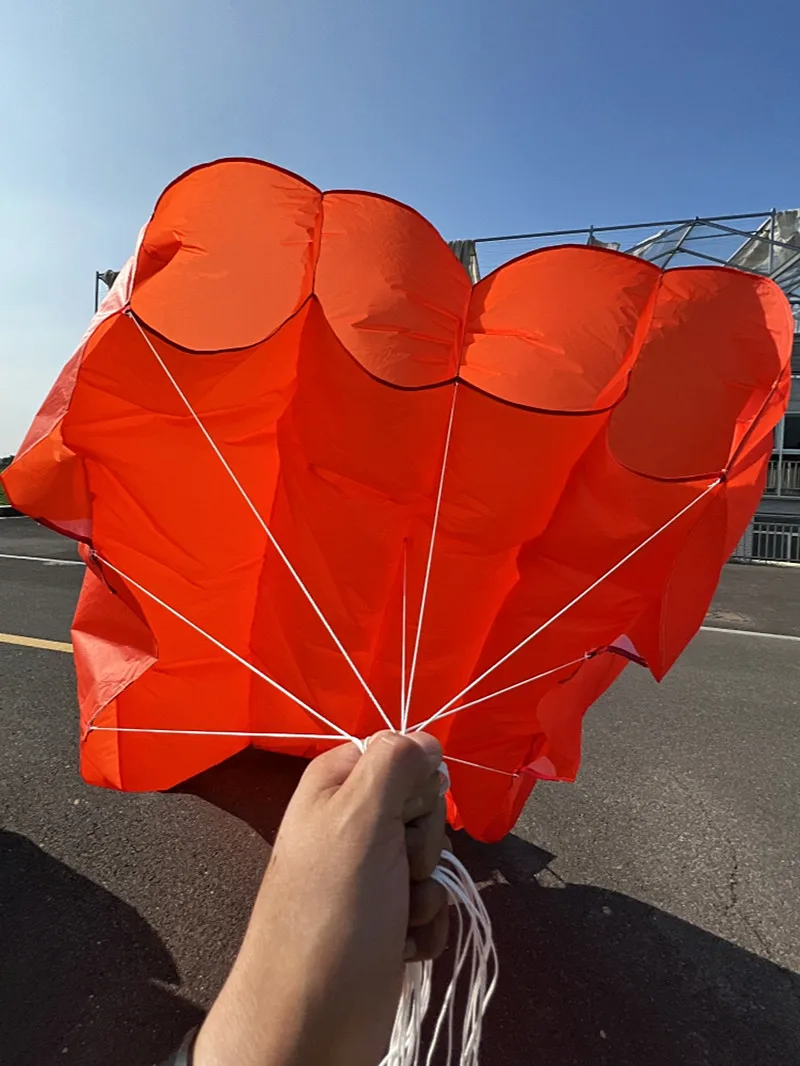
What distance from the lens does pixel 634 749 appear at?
418 centimetres

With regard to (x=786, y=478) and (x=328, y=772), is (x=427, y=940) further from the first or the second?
(x=786, y=478)

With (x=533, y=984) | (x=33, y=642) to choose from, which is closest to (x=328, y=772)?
(x=533, y=984)

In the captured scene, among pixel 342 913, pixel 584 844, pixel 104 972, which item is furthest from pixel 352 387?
pixel 584 844

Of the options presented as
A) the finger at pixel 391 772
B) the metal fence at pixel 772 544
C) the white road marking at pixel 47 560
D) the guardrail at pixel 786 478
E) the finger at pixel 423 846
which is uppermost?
the finger at pixel 391 772

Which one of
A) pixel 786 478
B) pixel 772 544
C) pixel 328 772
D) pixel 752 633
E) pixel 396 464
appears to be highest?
pixel 396 464

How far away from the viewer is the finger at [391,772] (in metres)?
1.04

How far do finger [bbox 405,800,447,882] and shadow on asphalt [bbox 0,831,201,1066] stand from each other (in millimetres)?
1460

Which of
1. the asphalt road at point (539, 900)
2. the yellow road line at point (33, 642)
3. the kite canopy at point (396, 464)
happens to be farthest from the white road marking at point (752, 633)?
the yellow road line at point (33, 642)

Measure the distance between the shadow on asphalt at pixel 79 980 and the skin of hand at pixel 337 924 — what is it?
1.32m

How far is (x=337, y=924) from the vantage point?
0.95 metres

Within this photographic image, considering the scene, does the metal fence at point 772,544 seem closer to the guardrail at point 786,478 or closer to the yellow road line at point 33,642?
the guardrail at point 786,478

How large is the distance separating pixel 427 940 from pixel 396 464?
146cm

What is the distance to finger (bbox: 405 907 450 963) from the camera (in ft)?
3.64

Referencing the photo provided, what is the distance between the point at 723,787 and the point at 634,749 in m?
0.59
